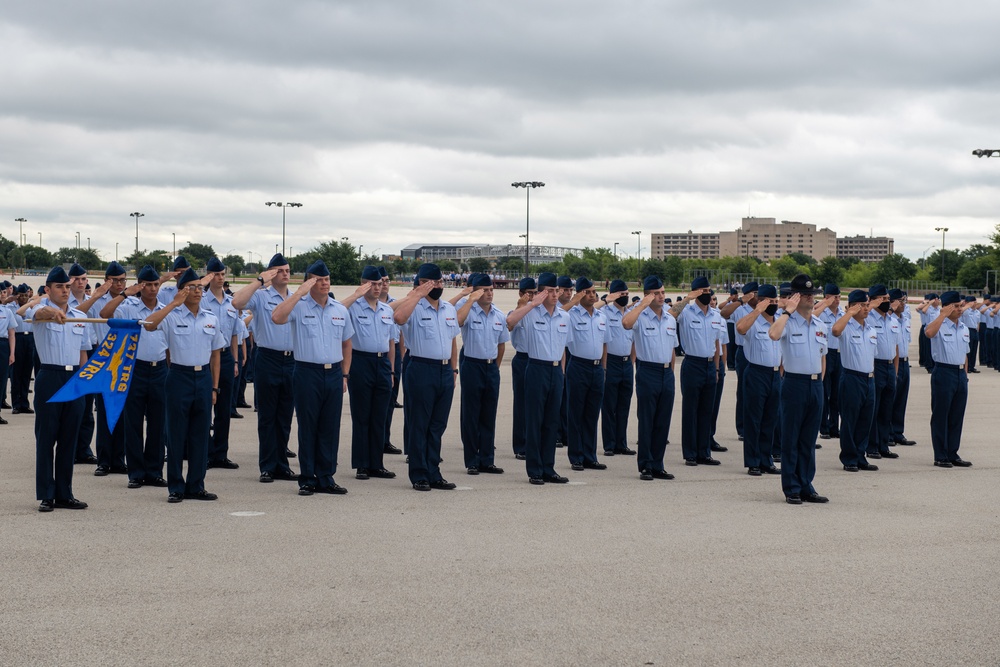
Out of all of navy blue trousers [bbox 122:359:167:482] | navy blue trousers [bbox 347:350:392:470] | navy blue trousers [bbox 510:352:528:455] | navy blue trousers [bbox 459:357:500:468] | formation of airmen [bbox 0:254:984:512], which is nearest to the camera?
formation of airmen [bbox 0:254:984:512]

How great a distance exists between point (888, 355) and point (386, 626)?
899 centimetres

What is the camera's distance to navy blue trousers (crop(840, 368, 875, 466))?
1120cm

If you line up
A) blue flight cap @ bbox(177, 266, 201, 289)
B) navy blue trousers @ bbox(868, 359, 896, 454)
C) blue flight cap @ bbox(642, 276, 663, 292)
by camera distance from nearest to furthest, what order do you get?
blue flight cap @ bbox(177, 266, 201, 289) → blue flight cap @ bbox(642, 276, 663, 292) → navy blue trousers @ bbox(868, 359, 896, 454)

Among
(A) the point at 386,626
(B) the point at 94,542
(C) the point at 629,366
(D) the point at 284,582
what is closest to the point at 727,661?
(A) the point at 386,626

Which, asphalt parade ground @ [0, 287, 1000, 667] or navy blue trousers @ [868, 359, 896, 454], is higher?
navy blue trousers @ [868, 359, 896, 454]

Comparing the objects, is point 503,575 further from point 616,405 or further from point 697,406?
point 616,405

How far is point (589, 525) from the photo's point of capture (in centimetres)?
794

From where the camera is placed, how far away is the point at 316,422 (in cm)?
920

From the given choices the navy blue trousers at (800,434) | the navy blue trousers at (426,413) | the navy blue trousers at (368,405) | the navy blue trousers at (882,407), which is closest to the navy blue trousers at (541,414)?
the navy blue trousers at (426,413)

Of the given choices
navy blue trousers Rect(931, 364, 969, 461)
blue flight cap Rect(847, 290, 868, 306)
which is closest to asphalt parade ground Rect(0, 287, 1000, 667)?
navy blue trousers Rect(931, 364, 969, 461)

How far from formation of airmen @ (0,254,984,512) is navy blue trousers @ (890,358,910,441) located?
36 millimetres

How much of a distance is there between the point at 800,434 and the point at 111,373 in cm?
586

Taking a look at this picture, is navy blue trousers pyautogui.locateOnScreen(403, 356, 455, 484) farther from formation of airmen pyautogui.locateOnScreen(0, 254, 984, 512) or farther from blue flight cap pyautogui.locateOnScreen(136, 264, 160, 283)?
blue flight cap pyautogui.locateOnScreen(136, 264, 160, 283)

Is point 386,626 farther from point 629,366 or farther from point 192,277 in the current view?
point 629,366
